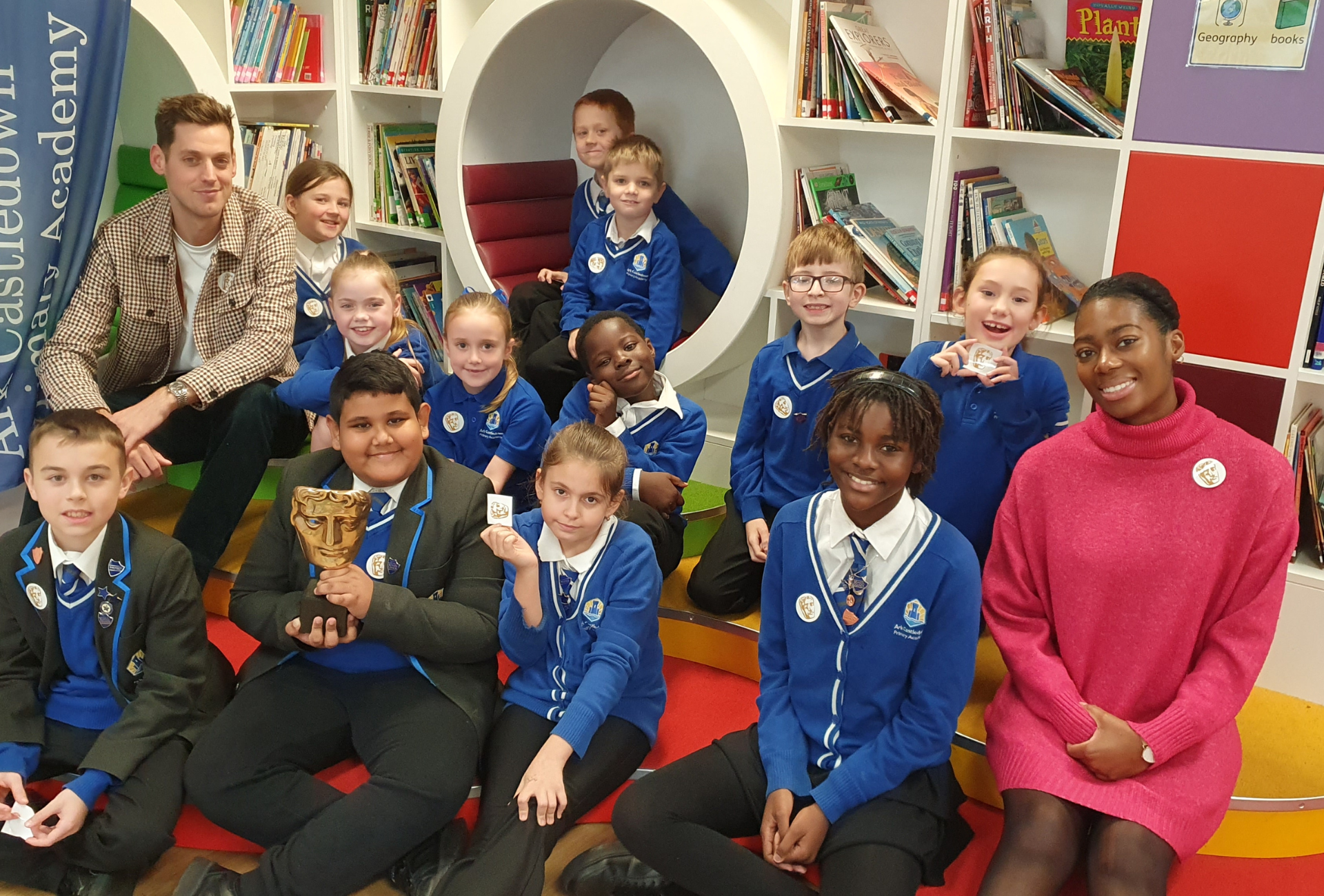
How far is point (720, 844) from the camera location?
78.2 inches

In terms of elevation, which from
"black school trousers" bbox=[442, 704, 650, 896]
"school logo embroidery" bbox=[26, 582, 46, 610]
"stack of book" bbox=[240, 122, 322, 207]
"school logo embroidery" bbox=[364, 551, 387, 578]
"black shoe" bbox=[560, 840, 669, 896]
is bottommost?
"black shoe" bbox=[560, 840, 669, 896]

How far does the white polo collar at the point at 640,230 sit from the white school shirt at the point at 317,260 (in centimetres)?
83

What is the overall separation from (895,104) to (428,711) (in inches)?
79.5

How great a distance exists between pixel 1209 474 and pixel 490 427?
1689 millimetres

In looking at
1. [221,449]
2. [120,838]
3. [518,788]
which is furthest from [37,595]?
[518,788]

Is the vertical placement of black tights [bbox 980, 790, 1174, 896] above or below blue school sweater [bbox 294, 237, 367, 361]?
below

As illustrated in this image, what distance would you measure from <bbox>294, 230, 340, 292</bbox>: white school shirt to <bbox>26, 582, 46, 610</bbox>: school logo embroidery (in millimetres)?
1444

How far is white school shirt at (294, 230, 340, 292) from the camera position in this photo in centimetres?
343

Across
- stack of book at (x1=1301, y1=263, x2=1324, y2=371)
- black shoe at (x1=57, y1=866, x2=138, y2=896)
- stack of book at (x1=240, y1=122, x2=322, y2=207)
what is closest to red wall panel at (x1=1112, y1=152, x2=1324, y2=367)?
stack of book at (x1=1301, y1=263, x2=1324, y2=371)

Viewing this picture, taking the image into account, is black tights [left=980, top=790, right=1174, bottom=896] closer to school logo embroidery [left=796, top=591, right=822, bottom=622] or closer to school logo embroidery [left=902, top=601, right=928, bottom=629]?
school logo embroidery [left=902, top=601, right=928, bottom=629]

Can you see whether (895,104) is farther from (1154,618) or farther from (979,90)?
(1154,618)

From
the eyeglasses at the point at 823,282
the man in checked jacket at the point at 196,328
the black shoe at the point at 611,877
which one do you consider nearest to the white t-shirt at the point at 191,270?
the man in checked jacket at the point at 196,328

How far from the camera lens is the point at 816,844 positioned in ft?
6.41

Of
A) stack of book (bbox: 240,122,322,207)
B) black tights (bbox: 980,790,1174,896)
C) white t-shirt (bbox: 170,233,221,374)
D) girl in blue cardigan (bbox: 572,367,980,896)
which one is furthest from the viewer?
stack of book (bbox: 240,122,322,207)
